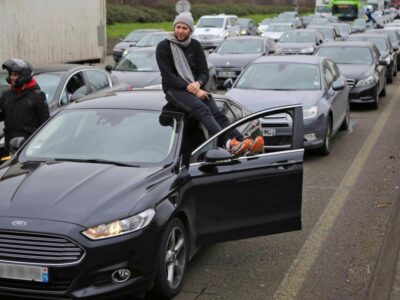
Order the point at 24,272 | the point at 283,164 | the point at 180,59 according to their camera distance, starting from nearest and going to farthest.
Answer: the point at 24,272
the point at 283,164
the point at 180,59

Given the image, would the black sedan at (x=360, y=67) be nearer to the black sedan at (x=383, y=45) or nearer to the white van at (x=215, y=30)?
the black sedan at (x=383, y=45)

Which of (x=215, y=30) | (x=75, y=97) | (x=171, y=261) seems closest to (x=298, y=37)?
(x=215, y=30)

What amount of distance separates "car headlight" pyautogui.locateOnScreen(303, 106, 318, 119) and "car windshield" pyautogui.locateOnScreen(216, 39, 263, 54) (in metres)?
11.1

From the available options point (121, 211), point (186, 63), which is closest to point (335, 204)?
point (186, 63)

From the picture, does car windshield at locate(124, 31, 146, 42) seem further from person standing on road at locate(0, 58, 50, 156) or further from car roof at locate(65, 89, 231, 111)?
car roof at locate(65, 89, 231, 111)

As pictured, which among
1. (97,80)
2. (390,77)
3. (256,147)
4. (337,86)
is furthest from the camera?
(390,77)

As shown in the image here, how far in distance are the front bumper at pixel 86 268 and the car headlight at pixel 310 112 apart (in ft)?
20.8

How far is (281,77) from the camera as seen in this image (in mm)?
12234

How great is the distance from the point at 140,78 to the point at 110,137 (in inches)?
394

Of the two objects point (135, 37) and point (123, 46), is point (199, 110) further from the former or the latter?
point (135, 37)

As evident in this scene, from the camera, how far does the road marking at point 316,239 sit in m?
5.67

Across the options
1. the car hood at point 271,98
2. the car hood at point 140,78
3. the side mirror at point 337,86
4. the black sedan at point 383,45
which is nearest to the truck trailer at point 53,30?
the car hood at point 140,78

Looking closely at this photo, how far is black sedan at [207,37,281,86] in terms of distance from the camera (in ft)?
66.9

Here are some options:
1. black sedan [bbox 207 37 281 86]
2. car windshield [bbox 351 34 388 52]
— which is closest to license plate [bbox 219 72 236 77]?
black sedan [bbox 207 37 281 86]
